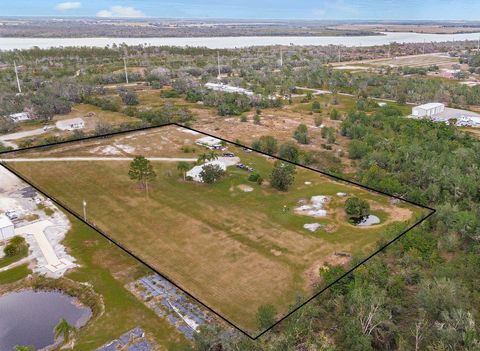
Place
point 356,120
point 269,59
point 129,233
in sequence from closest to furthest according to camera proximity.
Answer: point 129,233, point 356,120, point 269,59

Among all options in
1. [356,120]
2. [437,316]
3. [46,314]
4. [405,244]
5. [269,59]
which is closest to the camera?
[437,316]

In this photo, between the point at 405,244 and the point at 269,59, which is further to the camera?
the point at 269,59

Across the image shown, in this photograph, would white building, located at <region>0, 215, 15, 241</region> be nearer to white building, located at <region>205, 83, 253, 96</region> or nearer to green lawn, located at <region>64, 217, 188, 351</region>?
green lawn, located at <region>64, 217, 188, 351</region>

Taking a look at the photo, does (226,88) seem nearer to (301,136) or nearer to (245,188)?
(301,136)

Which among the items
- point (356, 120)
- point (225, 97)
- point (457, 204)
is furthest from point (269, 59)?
point (457, 204)

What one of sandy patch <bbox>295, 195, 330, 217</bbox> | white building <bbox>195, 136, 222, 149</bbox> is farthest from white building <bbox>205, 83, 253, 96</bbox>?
sandy patch <bbox>295, 195, 330, 217</bbox>

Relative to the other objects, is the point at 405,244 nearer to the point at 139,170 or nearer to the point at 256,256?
the point at 256,256

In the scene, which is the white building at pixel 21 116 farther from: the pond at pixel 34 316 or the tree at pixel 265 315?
the tree at pixel 265 315
